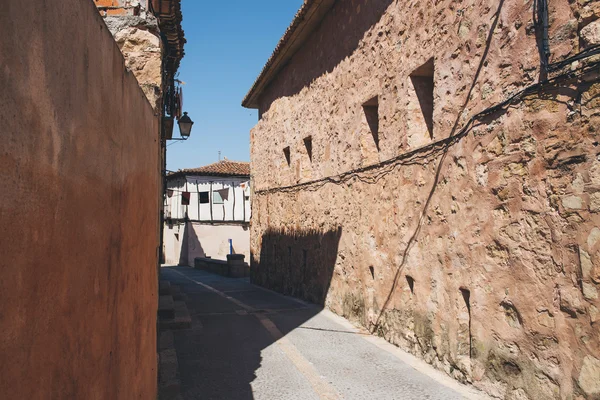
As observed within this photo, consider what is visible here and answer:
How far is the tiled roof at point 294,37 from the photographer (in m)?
10.7

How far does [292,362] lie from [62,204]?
5721mm

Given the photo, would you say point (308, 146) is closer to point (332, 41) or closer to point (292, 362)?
point (332, 41)

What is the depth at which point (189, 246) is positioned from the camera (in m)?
29.9

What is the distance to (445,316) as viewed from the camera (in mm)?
6422

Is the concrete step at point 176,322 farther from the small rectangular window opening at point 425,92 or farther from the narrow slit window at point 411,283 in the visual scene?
Answer: the small rectangular window opening at point 425,92

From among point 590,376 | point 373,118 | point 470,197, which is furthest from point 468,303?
point 373,118

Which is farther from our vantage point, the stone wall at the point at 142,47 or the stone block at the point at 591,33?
the stone wall at the point at 142,47

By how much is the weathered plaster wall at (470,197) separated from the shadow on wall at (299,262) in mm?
314

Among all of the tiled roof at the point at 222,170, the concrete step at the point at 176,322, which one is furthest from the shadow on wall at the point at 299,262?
the tiled roof at the point at 222,170

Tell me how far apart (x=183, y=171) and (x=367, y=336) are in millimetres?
23288

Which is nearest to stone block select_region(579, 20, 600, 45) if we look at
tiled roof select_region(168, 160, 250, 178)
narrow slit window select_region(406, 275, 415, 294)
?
narrow slit window select_region(406, 275, 415, 294)

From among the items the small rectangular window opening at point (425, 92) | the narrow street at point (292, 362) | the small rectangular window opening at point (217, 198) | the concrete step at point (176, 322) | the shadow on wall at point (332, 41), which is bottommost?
the narrow street at point (292, 362)

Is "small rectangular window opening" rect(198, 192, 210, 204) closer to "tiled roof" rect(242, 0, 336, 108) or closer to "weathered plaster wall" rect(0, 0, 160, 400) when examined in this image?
"tiled roof" rect(242, 0, 336, 108)

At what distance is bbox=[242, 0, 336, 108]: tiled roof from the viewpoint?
1073cm
